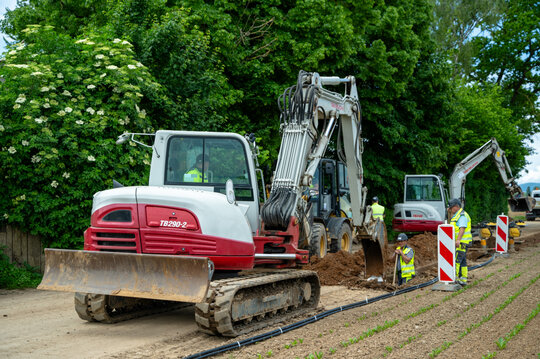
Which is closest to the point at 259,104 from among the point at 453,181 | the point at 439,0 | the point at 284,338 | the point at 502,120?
the point at 453,181

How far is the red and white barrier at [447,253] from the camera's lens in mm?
12000

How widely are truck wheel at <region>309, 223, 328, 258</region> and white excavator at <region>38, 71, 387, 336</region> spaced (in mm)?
4798

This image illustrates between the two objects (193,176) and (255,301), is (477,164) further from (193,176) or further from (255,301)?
(255,301)

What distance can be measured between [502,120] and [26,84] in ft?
93.4

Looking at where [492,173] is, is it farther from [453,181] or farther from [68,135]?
[68,135]

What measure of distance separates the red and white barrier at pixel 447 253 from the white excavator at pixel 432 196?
11033 millimetres

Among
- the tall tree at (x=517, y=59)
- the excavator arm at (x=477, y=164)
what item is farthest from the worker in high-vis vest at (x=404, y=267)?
the tall tree at (x=517, y=59)

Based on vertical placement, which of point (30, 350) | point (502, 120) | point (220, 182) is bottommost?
point (30, 350)

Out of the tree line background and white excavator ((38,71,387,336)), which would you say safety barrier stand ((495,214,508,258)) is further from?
white excavator ((38,71,387,336))

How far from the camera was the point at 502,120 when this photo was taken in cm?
3469

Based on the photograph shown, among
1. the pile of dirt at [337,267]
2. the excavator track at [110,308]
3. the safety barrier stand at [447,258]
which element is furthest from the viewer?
the pile of dirt at [337,267]

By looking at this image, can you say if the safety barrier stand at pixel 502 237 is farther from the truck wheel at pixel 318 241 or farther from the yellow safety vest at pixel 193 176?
the yellow safety vest at pixel 193 176

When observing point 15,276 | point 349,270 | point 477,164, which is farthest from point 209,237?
point 477,164

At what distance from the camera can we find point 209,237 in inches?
303
